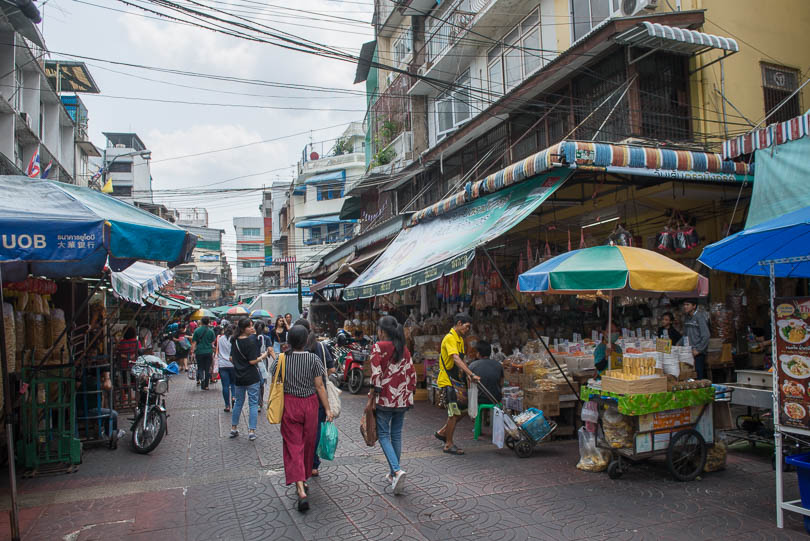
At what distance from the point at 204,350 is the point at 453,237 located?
8.77 metres

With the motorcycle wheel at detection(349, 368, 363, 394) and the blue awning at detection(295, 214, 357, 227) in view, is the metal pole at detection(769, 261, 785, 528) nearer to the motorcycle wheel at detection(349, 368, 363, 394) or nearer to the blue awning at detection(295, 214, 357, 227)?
the motorcycle wheel at detection(349, 368, 363, 394)

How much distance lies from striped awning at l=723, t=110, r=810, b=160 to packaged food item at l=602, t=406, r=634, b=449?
542cm

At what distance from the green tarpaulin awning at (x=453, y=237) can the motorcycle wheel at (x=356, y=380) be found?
8.66ft

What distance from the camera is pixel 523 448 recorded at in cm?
716

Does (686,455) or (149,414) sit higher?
A: (149,414)

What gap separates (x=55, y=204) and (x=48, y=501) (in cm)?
315

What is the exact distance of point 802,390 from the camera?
15.7 feet

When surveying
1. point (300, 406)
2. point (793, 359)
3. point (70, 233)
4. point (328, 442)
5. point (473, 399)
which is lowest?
point (473, 399)

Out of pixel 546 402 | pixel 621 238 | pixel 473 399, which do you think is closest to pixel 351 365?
pixel 473 399

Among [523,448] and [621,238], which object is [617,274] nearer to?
[523,448]

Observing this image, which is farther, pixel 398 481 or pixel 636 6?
pixel 636 6

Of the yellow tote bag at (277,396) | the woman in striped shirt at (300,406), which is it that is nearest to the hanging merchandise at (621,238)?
the woman in striped shirt at (300,406)

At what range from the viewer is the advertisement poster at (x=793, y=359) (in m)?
4.77

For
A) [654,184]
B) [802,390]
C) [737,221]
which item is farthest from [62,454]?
[737,221]
